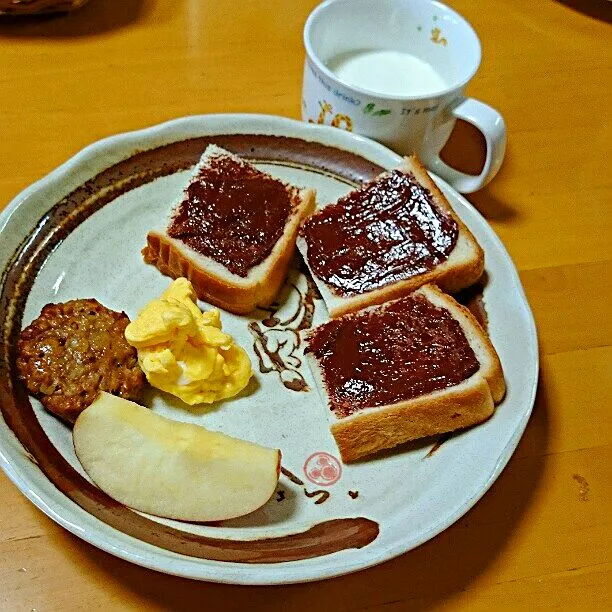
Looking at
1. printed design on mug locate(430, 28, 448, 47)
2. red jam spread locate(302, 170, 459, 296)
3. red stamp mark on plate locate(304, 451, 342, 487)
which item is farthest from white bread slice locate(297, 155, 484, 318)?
printed design on mug locate(430, 28, 448, 47)

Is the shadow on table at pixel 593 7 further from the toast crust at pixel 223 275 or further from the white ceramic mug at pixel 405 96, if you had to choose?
the toast crust at pixel 223 275

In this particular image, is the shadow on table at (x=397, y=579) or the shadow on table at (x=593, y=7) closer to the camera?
the shadow on table at (x=397, y=579)

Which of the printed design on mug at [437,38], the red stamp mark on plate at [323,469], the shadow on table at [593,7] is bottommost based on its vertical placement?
the red stamp mark on plate at [323,469]

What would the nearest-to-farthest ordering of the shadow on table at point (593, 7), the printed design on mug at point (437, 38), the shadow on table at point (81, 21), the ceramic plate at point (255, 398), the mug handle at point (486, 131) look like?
the ceramic plate at point (255, 398) → the mug handle at point (486, 131) → the printed design on mug at point (437, 38) → the shadow on table at point (81, 21) → the shadow on table at point (593, 7)

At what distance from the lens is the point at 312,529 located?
1.19 metres

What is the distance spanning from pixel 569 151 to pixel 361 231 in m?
0.75

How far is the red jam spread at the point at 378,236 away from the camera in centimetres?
149

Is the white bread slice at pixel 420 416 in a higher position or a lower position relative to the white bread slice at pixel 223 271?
lower

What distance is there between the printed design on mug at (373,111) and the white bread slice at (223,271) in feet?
0.98

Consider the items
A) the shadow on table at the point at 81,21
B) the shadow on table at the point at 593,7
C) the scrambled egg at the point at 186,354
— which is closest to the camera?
the scrambled egg at the point at 186,354

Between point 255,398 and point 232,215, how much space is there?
40 centimetres

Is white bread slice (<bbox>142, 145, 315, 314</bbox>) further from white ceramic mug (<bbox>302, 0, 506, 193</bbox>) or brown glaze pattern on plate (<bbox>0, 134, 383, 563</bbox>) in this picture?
white ceramic mug (<bbox>302, 0, 506, 193</bbox>)

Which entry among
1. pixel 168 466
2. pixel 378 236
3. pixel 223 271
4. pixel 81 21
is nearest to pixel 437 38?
pixel 378 236

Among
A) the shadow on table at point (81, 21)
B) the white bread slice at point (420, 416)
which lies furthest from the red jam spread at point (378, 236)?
the shadow on table at point (81, 21)
